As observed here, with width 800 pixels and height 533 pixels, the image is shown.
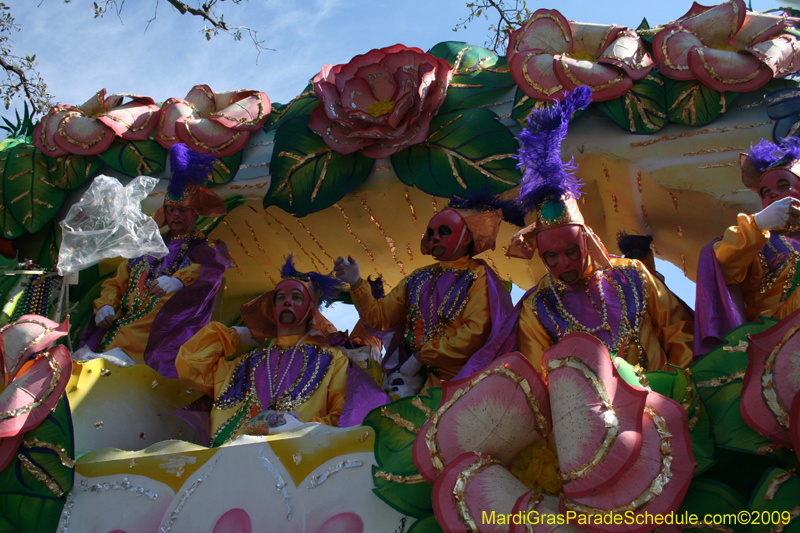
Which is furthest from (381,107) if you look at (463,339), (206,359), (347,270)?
(206,359)

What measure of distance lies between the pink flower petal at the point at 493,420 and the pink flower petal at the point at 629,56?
7.99 ft

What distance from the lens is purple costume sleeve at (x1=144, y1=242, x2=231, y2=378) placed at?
4422 mm

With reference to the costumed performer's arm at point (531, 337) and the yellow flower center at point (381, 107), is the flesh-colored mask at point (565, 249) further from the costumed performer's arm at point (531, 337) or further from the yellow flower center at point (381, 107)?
the yellow flower center at point (381, 107)

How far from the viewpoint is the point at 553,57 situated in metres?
4.30

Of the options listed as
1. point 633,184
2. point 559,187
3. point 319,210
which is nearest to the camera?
point 559,187

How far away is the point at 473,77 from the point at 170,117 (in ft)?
6.91

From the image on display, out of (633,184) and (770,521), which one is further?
(633,184)

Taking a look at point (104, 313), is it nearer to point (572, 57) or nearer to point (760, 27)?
point (572, 57)

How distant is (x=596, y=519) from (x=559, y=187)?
5.98 feet

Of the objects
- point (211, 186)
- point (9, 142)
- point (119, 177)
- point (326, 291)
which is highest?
point (9, 142)

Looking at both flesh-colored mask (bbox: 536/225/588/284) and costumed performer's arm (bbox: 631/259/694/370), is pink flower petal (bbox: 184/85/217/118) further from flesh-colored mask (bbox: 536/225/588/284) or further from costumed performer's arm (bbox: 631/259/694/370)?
costumed performer's arm (bbox: 631/259/694/370)

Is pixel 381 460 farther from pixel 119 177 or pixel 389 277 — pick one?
pixel 119 177

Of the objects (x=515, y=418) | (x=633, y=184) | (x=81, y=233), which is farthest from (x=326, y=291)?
(x=515, y=418)

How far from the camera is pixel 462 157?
4473mm
